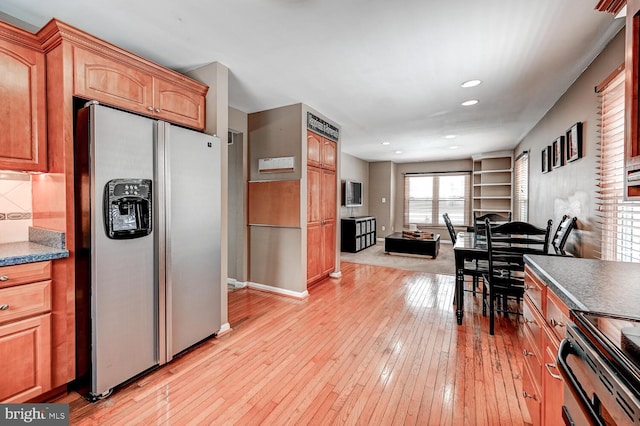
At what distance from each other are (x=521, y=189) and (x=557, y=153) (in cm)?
256

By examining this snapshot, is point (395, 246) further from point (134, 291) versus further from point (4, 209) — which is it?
point (4, 209)

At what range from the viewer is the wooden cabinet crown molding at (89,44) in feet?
5.40

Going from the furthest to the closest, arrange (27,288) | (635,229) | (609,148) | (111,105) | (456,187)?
(456,187)
(609,148)
(111,105)
(635,229)
(27,288)

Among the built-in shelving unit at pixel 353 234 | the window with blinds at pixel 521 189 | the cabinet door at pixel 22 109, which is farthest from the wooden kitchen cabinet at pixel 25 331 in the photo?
the window with blinds at pixel 521 189

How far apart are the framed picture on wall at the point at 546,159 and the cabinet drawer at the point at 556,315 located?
3241 mm

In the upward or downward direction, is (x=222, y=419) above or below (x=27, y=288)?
below

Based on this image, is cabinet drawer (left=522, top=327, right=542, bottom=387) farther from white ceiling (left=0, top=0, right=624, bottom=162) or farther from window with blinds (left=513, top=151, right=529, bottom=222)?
window with blinds (left=513, top=151, right=529, bottom=222)

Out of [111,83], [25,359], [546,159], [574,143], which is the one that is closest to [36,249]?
[25,359]

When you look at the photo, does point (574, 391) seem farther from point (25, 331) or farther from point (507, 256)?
point (25, 331)

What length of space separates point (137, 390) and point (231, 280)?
7.37ft

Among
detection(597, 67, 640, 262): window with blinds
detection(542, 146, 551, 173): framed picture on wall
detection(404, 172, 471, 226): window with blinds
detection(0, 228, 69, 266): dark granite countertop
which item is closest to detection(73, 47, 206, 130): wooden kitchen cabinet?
detection(0, 228, 69, 266): dark granite countertop

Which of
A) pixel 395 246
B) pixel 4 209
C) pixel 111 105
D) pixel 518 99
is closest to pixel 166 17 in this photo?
pixel 111 105

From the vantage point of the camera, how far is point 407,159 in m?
8.08

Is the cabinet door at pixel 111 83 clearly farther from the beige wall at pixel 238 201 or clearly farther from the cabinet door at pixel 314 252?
the cabinet door at pixel 314 252
